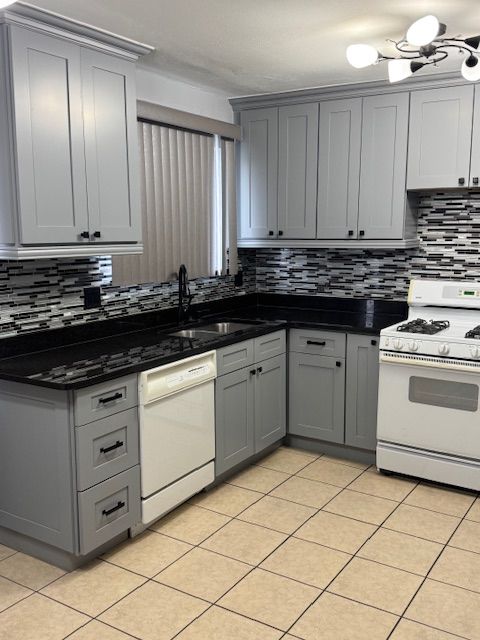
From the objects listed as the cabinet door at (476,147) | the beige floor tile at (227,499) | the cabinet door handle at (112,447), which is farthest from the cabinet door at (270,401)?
the cabinet door at (476,147)

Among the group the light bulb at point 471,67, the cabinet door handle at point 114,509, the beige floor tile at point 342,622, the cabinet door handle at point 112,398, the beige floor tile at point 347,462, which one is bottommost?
the beige floor tile at point 342,622

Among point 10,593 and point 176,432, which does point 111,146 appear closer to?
point 176,432

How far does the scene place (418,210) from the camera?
403cm

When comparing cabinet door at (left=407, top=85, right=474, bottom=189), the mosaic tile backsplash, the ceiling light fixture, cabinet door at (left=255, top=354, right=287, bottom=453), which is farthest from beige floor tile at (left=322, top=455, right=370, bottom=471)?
the ceiling light fixture

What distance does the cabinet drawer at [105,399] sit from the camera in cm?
251

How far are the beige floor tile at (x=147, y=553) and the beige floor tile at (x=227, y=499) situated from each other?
1.25 feet

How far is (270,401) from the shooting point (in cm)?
387

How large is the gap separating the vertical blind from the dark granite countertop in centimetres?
30

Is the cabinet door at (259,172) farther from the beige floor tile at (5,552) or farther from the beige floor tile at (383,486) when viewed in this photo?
the beige floor tile at (5,552)

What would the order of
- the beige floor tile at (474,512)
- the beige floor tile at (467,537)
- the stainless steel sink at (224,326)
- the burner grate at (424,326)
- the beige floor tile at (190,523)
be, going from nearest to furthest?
the beige floor tile at (467,537) → the beige floor tile at (190,523) → the beige floor tile at (474,512) → the burner grate at (424,326) → the stainless steel sink at (224,326)

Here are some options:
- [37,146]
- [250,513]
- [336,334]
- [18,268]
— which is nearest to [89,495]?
[250,513]

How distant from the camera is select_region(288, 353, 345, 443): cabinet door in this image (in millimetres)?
3855

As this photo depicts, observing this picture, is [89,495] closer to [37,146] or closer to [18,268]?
[18,268]

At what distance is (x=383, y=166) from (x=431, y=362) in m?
1.30
